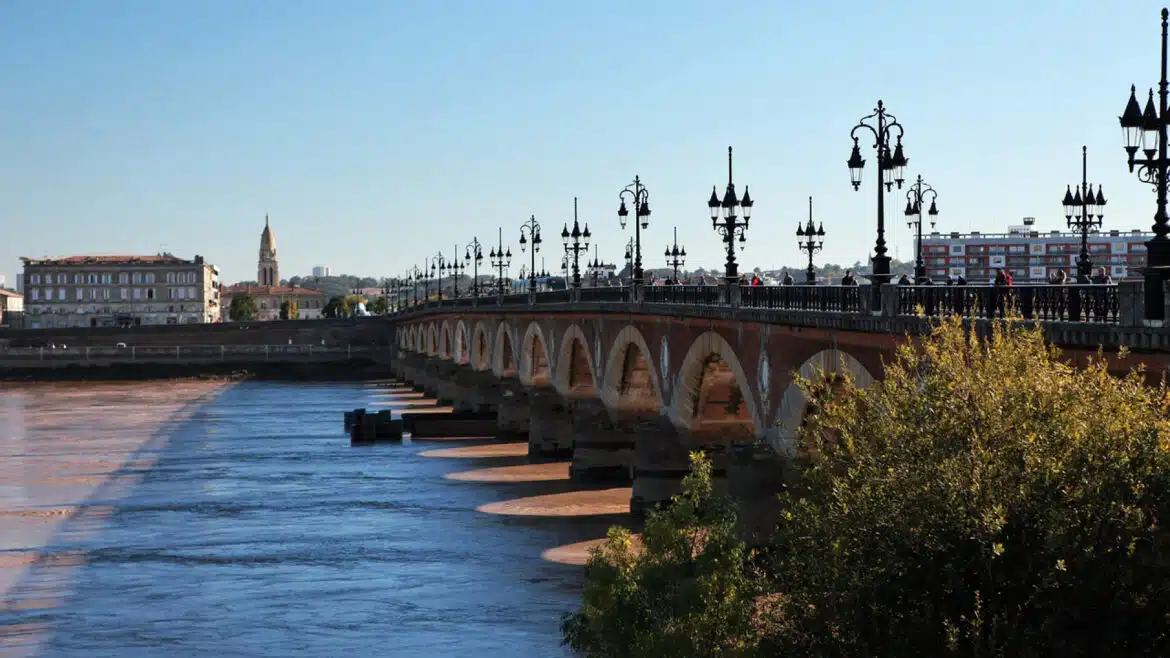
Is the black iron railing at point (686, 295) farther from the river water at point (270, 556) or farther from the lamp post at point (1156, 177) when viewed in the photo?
the lamp post at point (1156, 177)

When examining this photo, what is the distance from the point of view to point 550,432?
6106 centimetres

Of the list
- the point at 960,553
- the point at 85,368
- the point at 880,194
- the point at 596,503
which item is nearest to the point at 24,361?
the point at 85,368

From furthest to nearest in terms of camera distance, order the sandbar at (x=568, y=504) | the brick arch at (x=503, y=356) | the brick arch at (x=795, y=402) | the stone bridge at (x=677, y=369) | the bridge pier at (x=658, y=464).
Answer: the brick arch at (x=503, y=356)
the sandbar at (x=568, y=504)
the bridge pier at (x=658, y=464)
the brick arch at (x=795, y=402)
the stone bridge at (x=677, y=369)

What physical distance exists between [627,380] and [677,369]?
969cm

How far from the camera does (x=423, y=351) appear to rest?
5098 inches

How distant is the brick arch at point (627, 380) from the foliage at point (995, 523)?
114 feet

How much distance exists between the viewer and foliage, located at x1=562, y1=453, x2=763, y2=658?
18359 mm

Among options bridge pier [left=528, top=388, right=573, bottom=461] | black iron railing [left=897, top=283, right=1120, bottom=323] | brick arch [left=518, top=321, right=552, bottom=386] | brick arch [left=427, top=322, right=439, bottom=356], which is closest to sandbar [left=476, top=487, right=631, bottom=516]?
bridge pier [left=528, top=388, right=573, bottom=461]

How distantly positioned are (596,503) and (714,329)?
27.8 ft

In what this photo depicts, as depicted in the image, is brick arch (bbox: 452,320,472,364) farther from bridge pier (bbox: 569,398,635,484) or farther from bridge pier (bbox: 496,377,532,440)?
bridge pier (bbox: 569,398,635,484)

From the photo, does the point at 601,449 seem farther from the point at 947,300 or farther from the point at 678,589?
A: the point at 678,589

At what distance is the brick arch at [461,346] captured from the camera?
10441cm

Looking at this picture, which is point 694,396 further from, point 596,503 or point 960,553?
point 960,553

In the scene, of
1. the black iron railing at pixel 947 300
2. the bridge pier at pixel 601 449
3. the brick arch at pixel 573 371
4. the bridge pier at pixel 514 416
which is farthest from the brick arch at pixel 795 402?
the bridge pier at pixel 514 416
